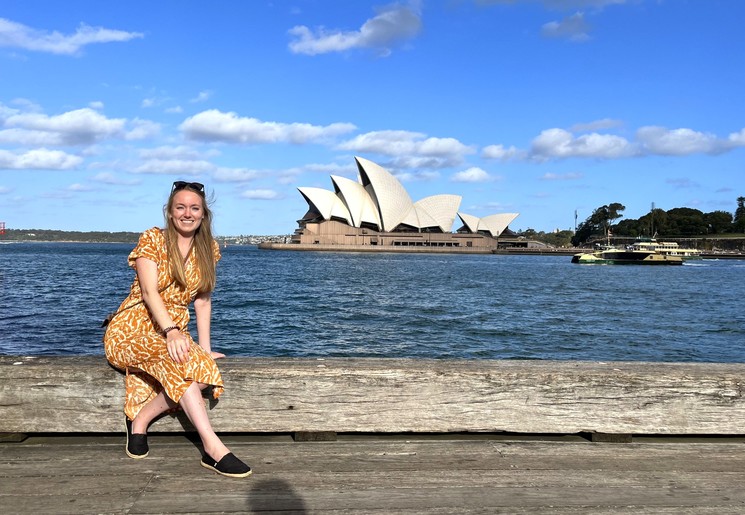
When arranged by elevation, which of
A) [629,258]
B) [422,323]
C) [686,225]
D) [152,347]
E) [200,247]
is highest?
[686,225]

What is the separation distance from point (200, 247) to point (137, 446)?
0.83 meters

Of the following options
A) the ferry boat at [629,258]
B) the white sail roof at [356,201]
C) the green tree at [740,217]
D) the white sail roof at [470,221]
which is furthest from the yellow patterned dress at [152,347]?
the green tree at [740,217]

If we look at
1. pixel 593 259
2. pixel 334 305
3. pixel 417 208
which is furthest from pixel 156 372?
pixel 417 208

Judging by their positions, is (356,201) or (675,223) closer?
(356,201)

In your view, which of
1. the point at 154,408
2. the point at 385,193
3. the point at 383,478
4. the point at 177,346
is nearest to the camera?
the point at 383,478

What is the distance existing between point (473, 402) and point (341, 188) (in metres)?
71.4

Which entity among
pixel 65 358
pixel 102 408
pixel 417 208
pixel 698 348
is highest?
pixel 417 208

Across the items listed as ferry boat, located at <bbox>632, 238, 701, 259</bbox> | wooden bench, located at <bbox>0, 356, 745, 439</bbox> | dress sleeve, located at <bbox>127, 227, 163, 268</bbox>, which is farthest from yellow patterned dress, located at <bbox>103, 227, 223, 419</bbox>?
ferry boat, located at <bbox>632, 238, 701, 259</bbox>

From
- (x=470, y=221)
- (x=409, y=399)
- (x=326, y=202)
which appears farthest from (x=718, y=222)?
(x=409, y=399)

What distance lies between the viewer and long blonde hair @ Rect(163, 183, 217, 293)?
233 centimetres

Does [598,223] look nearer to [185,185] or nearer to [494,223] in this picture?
[494,223]

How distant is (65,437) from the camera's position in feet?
8.16

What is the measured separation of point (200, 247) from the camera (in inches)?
95.9

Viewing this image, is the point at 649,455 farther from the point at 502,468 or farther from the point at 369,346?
the point at 369,346
